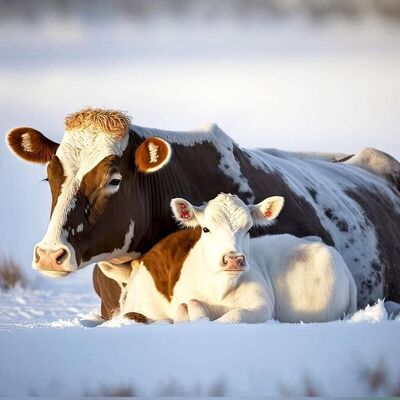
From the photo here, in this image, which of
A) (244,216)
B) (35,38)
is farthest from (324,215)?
(35,38)

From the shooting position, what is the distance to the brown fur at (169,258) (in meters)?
4.61

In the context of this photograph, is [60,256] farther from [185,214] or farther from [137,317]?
[185,214]

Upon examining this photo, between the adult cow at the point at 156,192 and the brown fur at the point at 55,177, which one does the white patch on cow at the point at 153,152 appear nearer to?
the adult cow at the point at 156,192

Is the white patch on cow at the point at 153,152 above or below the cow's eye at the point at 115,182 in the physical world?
above

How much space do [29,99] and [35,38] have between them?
589 mm

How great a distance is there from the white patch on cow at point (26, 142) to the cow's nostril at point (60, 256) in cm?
70

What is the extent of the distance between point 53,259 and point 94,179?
46 cm

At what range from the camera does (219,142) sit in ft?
18.2

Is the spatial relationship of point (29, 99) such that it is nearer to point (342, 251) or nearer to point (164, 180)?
point (164, 180)

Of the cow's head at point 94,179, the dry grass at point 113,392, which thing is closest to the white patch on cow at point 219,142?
the cow's head at point 94,179

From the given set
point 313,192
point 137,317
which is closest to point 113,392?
point 137,317

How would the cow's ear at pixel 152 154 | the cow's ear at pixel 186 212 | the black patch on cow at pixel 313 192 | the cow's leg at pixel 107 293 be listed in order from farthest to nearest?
1. the black patch on cow at pixel 313 192
2. the cow's leg at pixel 107 293
3. the cow's ear at pixel 152 154
4. the cow's ear at pixel 186 212

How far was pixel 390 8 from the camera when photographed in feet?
14.4

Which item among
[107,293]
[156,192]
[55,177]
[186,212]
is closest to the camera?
[186,212]
